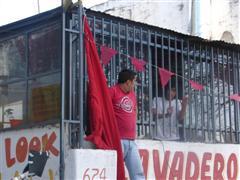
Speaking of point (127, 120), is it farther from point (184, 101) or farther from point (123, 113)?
point (184, 101)

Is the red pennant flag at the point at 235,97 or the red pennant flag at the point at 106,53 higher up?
the red pennant flag at the point at 106,53

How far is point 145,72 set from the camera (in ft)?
25.5

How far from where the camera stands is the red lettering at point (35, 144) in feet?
22.5

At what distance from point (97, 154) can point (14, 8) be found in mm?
6912

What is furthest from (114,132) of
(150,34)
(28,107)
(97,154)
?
(150,34)

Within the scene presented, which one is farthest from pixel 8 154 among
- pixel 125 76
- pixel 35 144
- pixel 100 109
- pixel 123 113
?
pixel 125 76

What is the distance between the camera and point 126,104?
6.79 metres

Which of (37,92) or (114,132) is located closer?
(114,132)

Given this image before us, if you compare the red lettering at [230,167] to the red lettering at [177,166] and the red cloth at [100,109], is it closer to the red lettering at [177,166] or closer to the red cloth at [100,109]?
the red lettering at [177,166]

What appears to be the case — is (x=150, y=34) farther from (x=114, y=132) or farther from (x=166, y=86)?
(x=114, y=132)

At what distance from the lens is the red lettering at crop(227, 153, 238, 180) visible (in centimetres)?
869

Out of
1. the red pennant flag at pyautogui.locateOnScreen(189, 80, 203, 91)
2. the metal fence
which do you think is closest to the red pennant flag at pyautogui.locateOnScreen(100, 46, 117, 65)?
the metal fence

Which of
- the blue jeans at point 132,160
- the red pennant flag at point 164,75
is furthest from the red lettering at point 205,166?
the blue jeans at point 132,160

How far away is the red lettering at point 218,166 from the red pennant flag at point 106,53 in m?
2.60
